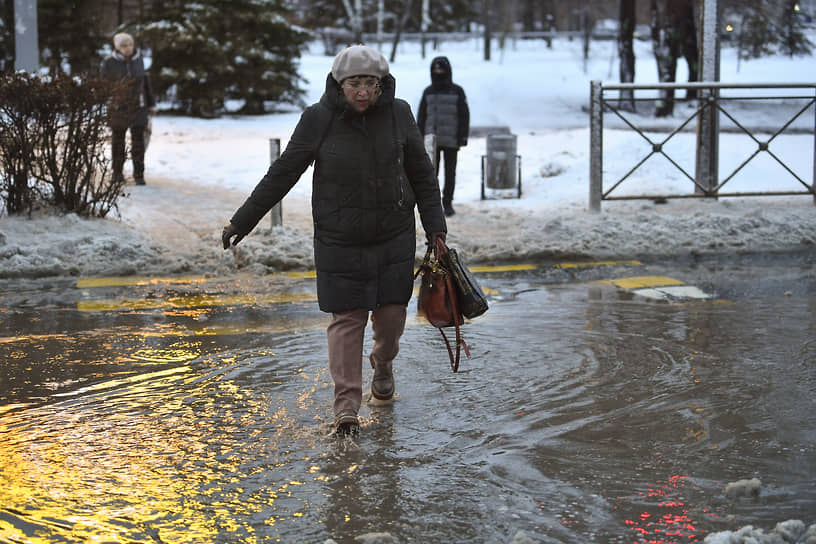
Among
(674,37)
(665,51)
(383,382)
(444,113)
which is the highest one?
(674,37)

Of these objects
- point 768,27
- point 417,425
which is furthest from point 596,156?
point 768,27

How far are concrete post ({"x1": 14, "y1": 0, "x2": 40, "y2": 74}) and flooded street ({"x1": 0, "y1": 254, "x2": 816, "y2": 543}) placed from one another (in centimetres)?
748

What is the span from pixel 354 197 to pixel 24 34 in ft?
37.2

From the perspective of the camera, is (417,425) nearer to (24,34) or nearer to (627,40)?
(24,34)

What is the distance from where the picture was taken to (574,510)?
151 inches

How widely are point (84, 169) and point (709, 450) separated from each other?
290 inches

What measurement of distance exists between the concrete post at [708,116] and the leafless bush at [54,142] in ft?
21.8

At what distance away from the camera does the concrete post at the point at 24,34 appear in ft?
47.3

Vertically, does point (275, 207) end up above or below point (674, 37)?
below


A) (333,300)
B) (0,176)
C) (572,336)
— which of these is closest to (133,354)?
(333,300)

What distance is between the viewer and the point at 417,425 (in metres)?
4.93

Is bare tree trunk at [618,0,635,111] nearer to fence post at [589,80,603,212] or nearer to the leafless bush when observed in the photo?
fence post at [589,80,603,212]

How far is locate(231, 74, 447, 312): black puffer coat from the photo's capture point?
475cm

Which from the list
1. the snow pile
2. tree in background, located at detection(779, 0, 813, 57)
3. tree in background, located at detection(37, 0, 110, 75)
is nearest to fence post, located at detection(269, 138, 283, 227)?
the snow pile
